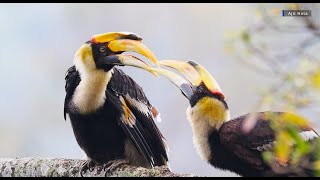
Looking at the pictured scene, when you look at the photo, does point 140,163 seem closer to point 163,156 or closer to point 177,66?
point 163,156

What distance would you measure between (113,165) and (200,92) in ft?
1.67

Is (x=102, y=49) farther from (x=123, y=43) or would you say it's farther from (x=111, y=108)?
(x=111, y=108)

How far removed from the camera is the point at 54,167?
256 cm

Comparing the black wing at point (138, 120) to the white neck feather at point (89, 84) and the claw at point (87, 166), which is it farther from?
the claw at point (87, 166)

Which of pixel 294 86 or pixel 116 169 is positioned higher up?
pixel 294 86

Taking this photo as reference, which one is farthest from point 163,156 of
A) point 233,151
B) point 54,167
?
point 54,167

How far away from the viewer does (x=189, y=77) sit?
104 inches

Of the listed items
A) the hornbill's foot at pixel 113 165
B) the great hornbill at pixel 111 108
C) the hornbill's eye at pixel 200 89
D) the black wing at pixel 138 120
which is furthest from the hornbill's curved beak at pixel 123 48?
the hornbill's foot at pixel 113 165

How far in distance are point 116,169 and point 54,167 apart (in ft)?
1.02

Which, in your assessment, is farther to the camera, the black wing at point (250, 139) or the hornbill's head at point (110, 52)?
the hornbill's head at point (110, 52)

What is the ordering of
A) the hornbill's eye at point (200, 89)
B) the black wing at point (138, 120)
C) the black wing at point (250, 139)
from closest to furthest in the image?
1. the black wing at point (250, 139)
2. the black wing at point (138, 120)
3. the hornbill's eye at point (200, 89)

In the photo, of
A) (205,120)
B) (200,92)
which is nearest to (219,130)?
(205,120)

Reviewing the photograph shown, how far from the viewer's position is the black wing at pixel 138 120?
249 centimetres

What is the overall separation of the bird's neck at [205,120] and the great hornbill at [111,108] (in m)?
0.16
